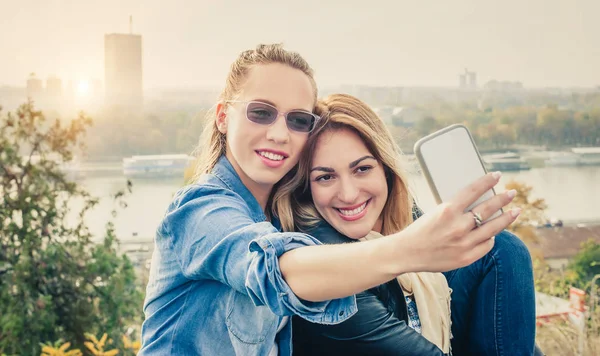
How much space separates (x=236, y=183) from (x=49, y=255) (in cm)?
238

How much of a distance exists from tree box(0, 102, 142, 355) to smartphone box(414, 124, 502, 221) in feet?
9.99

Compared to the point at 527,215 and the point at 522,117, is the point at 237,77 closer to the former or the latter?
the point at 527,215

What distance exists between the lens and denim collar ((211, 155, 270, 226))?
164cm

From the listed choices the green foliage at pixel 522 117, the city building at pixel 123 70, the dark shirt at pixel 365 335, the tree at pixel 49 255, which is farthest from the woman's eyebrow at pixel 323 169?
the city building at pixel 123 70

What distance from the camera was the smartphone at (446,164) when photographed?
0.97 m

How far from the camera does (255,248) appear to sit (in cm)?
104

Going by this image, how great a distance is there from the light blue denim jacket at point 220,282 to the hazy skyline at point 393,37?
147 inches

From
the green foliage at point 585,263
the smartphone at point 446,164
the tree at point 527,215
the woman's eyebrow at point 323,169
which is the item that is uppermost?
the smartphone at point 446,164

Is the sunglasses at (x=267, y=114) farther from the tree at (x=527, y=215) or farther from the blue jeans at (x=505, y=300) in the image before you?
the tree at (x=527, y=215)

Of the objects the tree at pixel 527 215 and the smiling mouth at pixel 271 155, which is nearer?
the smiling mouth at pixel 271 155

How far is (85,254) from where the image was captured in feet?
12.4

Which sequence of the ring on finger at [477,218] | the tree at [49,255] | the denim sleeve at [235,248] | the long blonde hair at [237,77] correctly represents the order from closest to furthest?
the ring on finger at [477,218]
the denim sleeve at [235,248]
the long blonde hair at [237,77]
the tree at [49,255]

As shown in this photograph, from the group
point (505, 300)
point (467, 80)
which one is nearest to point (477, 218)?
point (505, 300)

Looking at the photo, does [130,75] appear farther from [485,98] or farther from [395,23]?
[485,98]
